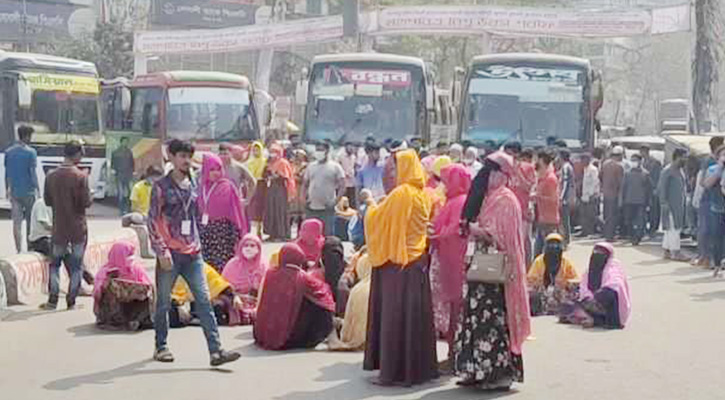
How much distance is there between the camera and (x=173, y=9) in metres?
58.1

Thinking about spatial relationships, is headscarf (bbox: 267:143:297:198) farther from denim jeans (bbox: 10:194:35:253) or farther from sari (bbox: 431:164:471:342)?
sari (bbox: 431:164:471:342)

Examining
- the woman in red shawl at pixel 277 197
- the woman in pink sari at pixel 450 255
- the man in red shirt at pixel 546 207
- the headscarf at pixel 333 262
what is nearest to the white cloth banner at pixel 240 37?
the woman in red shawl at pixel 277 197

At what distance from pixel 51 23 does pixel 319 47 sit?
12956 millimetres

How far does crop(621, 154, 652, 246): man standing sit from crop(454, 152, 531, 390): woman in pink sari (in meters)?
12.3

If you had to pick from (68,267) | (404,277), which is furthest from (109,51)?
(404,277)

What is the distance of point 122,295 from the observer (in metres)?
10.3

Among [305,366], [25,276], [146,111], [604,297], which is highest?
[146,111]

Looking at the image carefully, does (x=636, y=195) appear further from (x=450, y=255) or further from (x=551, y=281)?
(x=450, y=255)

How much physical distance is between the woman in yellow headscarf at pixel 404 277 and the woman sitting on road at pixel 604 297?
310 cm

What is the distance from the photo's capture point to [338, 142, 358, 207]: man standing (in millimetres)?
19220

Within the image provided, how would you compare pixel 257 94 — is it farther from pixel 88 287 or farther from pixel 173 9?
pixel 173 9

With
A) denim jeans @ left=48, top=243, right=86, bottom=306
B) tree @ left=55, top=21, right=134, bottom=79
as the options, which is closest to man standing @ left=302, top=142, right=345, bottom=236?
denim jeans @ left=48, top=243, right=86, bottom=306

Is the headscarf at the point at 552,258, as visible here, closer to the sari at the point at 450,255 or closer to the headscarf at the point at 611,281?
the headscarf at the point at 611,281

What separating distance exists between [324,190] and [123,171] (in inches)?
377
